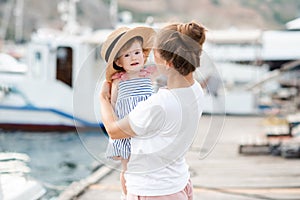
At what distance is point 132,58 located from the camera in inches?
91.3

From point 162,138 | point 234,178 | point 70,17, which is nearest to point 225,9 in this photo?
point 70,17

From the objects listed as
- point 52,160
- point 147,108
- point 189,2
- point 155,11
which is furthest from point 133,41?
point 189,2

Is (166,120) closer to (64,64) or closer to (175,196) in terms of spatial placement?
(175,196)

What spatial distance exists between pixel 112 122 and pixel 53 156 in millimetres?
9680

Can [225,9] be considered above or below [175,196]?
above

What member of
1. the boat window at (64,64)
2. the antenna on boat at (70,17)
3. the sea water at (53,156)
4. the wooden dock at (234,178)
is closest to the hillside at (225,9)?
the antenna on boat at (70,17)

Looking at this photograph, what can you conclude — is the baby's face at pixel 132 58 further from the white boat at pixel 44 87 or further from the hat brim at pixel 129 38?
the white boat at pixel 44 87

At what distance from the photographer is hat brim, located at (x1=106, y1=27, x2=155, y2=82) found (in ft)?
7.57

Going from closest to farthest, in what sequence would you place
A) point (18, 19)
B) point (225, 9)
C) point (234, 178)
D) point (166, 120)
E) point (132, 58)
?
point (166, 120) → point (132, 58) → point (234, 178) → point (18, 19) → point (225, 9)

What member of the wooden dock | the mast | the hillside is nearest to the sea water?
the wooden dock

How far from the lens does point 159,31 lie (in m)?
2.28

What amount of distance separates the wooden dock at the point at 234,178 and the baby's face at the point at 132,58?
4.41ft

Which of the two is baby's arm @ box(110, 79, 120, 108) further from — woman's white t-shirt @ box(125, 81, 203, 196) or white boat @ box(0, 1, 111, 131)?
white boat @ box(0, 1, 111, 131)

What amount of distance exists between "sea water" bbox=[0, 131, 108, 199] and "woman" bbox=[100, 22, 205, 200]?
117 inches
